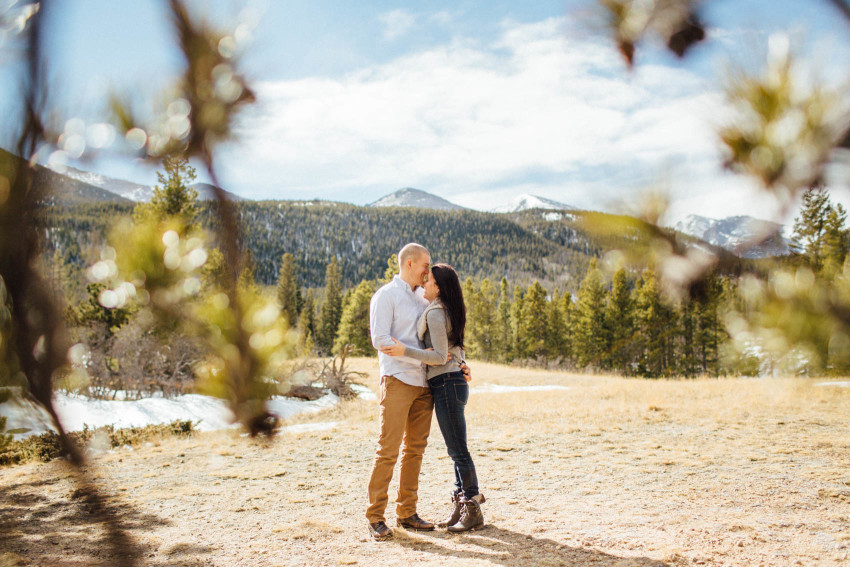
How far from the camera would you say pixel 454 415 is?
11.8 ft

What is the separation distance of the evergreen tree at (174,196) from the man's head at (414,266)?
2.85m

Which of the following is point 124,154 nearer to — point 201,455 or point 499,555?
point 499,555

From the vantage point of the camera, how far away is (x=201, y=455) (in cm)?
728

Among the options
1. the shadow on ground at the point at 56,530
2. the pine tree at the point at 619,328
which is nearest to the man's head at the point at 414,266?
the shadow on ground at the point at 56,530

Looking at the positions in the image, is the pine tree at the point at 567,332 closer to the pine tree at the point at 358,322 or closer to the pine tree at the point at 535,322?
the pine tree at the point at 535,322

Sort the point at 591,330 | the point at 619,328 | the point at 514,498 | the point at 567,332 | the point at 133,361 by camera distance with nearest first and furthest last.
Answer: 1. the point at 514,498
2. the point at 133,361
3. the point at 619,328
4. the point at 591,330
5. the point at 567,332

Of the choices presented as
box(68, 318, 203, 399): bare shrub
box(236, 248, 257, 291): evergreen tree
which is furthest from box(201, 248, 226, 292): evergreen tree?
box(68, 318, 203, 399): bare shrub

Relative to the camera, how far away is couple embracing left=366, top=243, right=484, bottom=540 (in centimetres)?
353

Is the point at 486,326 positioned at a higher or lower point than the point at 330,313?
lower

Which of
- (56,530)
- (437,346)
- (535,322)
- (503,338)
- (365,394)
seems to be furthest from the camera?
(503,338)

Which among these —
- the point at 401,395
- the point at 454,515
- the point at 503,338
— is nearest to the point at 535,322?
the point at 503,338

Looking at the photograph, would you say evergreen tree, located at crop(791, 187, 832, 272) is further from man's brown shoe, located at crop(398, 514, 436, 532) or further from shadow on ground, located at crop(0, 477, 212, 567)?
man's brown shoe, located at crop(398, 514, 436, 532)

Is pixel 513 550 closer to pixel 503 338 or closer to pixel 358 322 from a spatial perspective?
pixel 358 322

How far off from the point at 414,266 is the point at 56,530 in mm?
3470
